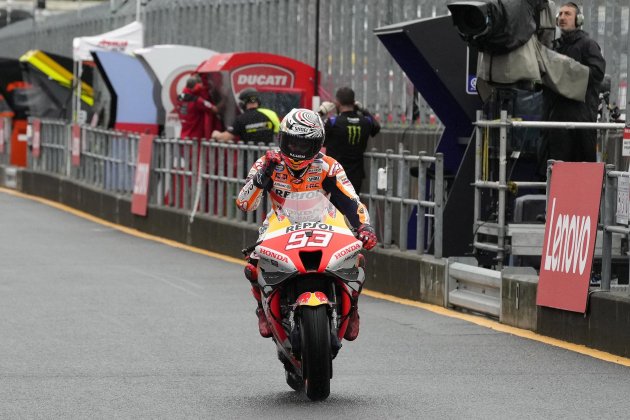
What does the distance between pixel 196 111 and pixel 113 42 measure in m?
10.1

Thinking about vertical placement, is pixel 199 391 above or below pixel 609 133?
below

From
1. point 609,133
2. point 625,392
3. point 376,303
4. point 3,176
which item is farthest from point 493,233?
point 3,176

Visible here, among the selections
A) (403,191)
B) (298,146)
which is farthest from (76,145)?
(298,146)

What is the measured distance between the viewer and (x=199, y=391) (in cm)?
1025

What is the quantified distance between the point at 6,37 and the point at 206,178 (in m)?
42.0

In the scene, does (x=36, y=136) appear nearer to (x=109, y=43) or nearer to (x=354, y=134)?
(x=109, y=43)

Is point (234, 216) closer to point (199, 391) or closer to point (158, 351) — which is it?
point (158, 351)

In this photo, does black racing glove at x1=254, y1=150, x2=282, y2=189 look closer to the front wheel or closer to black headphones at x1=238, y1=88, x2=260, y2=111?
the front wheel

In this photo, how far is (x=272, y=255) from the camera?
9.83 meters

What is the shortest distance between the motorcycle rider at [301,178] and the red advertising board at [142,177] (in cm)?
1492

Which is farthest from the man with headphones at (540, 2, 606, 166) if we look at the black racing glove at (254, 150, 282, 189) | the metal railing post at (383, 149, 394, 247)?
the black racing glove at (254, 150, 282, 189)

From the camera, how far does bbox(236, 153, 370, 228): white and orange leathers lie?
10.4 m

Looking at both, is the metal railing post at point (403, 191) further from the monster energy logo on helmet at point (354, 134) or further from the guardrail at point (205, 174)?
the monster energy logo on helmet at point (354, 134)

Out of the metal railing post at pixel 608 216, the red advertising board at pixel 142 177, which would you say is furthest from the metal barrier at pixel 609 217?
the red advertising board at pixel 142 177
